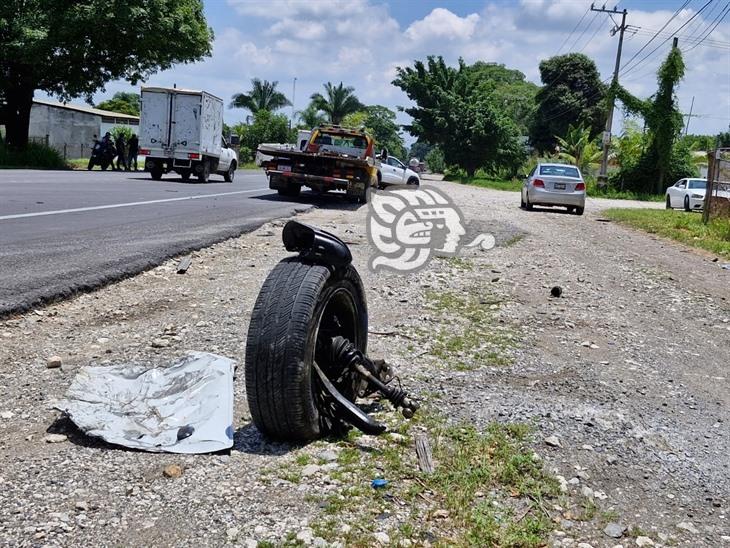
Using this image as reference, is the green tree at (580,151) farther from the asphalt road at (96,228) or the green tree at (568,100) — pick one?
the asphalt road at (96,228)

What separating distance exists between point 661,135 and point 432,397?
41473mm

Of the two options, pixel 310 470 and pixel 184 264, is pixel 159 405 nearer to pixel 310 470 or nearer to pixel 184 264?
pixel 310 470

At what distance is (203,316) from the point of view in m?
6.14

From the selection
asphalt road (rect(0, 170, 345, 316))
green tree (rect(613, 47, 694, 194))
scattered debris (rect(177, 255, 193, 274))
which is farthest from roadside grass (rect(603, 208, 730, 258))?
green tree (rect(613, 47, 694, 194))

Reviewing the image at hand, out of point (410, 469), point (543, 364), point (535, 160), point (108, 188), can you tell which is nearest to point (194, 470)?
point (410, 469)

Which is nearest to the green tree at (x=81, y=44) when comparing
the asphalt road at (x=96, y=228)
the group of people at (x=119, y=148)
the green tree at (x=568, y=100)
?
the group of people at (x=119, y=148)

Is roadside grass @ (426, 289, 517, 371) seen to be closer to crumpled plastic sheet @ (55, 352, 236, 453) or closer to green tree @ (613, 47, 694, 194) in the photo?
crumpled plastic sheet @ (55, 352, 236, 453)

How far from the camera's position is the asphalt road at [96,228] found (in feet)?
22.7

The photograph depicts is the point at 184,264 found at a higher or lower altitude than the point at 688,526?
higher

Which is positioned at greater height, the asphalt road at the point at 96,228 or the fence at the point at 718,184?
the fence at the point at 718,184

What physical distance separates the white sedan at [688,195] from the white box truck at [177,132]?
1763 centimetres

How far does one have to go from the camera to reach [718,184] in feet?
60.2

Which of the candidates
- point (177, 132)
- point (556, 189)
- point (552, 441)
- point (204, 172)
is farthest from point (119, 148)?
point (552, 441)

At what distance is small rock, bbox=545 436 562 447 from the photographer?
375cm
